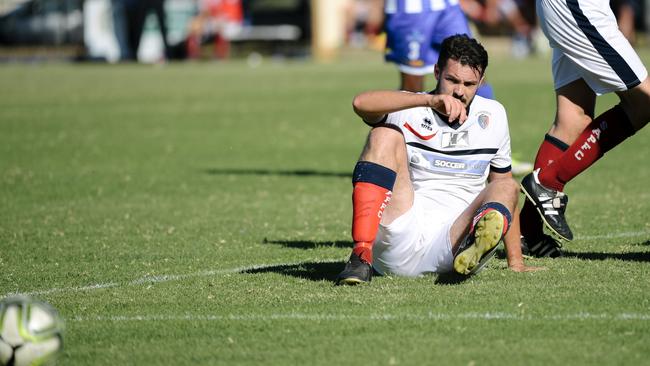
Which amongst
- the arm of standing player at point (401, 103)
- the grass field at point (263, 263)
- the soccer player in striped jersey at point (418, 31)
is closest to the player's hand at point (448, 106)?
the arm of standing player at point (401, 103)

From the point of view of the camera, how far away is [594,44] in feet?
22.9

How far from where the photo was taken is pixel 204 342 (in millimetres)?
4926

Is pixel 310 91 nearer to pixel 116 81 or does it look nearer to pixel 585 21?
pixel 116 81

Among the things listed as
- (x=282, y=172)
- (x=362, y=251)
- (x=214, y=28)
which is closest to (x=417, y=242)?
(x=362, y=251)

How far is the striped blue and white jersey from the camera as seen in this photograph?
19.6ft

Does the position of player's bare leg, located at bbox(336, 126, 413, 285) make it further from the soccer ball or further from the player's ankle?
the soccer ball

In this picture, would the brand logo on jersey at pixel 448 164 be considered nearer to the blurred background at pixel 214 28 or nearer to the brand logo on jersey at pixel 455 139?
the brand logo on jersey at pixel 455 139

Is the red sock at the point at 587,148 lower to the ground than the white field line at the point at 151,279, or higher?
higher

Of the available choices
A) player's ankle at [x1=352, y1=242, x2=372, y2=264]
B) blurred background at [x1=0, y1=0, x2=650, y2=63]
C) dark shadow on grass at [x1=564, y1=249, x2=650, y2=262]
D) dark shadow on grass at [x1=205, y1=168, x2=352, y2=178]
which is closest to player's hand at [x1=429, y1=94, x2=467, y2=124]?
player's ankle at [x1=352, y1=242, x2=372, y2=264]

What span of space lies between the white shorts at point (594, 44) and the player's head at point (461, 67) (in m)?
1.40

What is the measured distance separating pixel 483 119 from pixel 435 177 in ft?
1.34

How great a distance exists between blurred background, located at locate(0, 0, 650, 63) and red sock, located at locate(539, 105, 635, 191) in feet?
106

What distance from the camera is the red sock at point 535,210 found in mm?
6973

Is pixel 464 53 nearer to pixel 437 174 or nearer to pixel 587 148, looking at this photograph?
pixel 437 174
